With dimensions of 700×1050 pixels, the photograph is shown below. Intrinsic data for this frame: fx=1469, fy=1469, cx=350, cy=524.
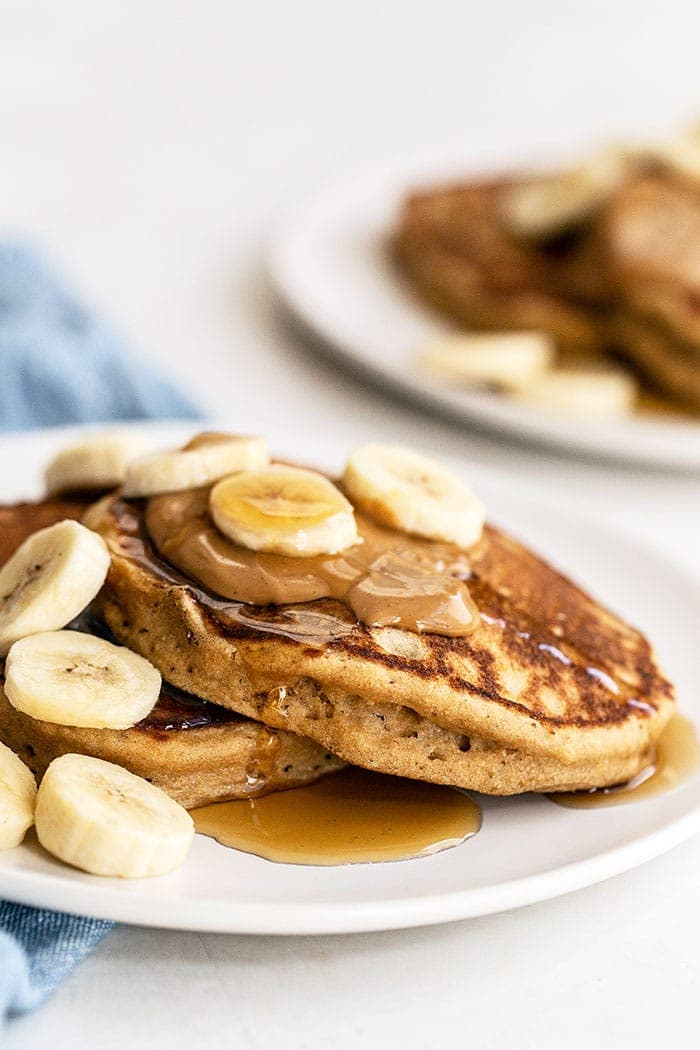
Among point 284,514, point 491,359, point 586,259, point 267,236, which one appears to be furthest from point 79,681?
point 267,236

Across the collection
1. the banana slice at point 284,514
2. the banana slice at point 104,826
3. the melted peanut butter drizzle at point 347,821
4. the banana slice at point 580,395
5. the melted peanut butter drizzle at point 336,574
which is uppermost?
the banana slice at point 284,514

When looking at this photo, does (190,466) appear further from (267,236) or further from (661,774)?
(267,236)

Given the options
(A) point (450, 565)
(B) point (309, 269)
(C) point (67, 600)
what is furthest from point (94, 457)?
(B) point (309, 269)

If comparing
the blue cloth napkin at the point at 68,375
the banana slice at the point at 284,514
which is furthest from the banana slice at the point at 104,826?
the blue cloth napkin at the point at 68,375

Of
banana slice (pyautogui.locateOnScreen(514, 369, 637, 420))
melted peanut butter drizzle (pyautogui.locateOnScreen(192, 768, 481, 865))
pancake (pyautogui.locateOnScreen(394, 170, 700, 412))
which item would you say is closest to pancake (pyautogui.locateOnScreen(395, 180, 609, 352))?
pancake (pyautogui.locateOnScreen(394, 170, 700, 412))

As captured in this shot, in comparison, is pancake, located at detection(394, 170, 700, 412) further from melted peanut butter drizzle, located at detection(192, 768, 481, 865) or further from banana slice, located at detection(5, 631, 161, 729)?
banana slice, located at detection(5, 631, 161, 729)

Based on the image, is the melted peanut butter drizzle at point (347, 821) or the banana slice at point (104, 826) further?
the melted peanut butter drizzle at point (347, 821)

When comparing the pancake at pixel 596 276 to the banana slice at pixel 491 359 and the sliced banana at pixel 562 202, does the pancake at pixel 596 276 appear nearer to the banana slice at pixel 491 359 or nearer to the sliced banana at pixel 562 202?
the sliced banana at pixel 562 202
